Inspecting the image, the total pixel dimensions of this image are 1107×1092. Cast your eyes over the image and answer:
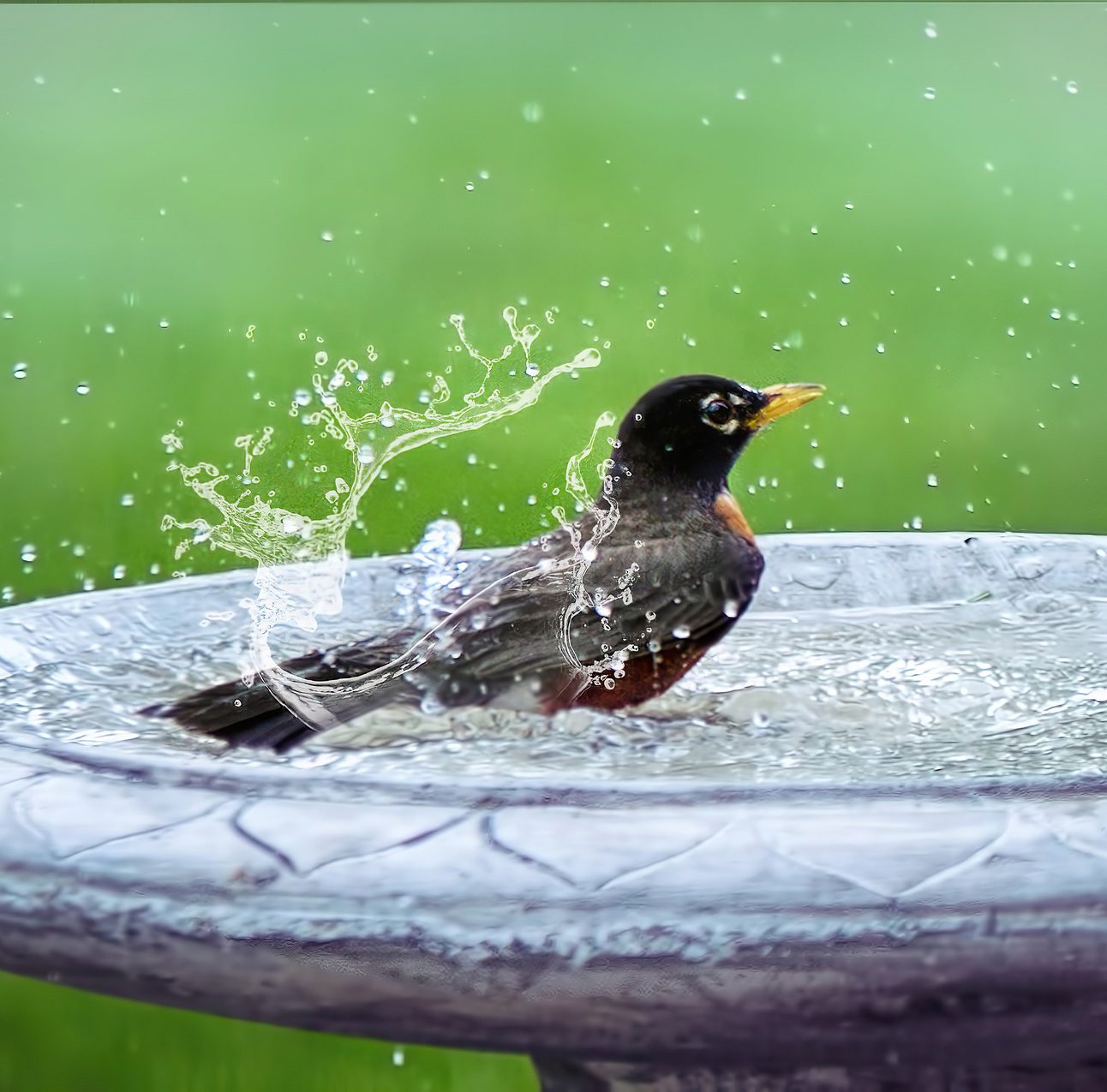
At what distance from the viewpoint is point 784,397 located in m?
2.16

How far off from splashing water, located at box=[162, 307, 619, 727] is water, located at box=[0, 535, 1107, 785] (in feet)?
0.19

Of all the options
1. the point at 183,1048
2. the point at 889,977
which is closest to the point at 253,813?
the point at 889,977

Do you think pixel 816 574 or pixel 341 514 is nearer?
pixel 341 514

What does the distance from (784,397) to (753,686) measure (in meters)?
0.37

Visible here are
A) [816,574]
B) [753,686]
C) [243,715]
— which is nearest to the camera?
[243,715]

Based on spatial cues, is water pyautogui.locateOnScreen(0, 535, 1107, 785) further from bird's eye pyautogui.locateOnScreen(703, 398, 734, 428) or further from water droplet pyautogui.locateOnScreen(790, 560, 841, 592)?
bird's eye pyautogui.locateOnScreen(703, 398, 734, 428)

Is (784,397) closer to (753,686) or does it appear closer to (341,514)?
(753,686)

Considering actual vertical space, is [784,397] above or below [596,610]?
above

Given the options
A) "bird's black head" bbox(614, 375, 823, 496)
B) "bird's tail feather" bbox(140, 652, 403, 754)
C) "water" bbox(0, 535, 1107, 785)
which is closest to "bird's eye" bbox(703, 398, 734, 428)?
"bird's black head" bbox(614, 375, 823, 496)

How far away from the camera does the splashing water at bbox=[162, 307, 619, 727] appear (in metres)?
2.03

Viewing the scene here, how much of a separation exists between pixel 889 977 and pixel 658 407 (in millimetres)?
1067

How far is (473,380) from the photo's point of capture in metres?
2.13

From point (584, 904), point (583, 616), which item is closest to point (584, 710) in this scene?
point (583, 616)

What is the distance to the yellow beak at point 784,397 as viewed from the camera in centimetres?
214
